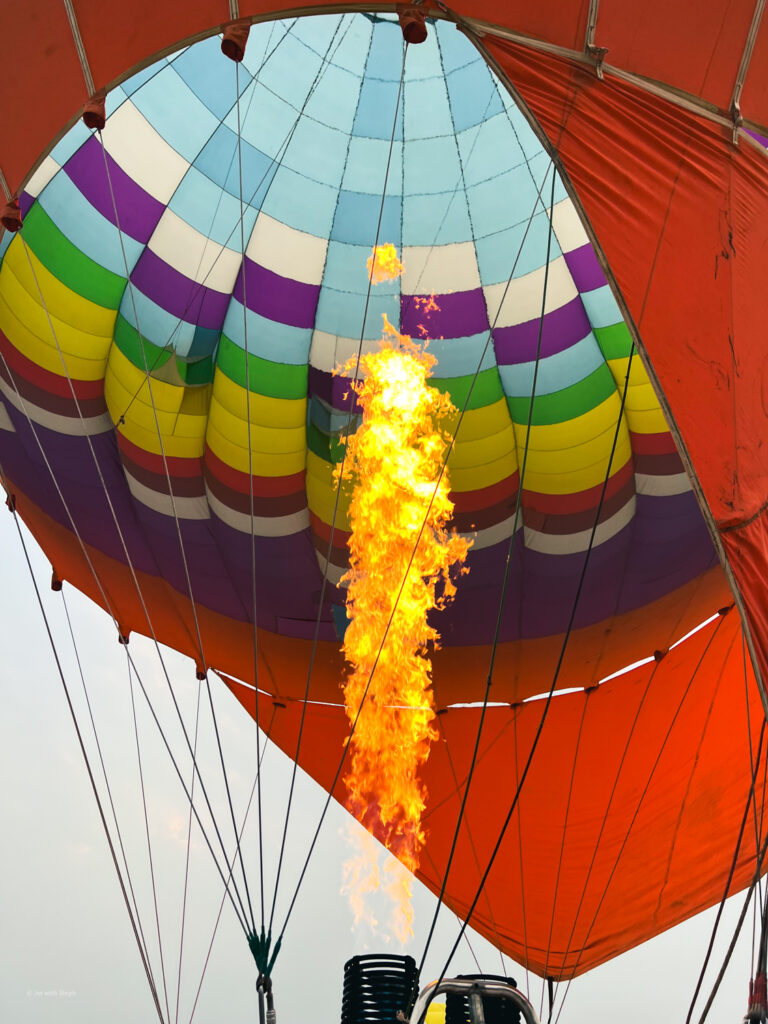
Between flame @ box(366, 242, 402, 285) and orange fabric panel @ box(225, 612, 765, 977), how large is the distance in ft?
10.9

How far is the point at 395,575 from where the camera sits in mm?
7188

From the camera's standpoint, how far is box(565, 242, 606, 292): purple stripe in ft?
→ 20.3

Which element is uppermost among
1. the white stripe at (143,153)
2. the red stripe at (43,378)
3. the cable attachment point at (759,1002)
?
the white stripe at (143,153)

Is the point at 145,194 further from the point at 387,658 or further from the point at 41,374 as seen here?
the point at 387,658

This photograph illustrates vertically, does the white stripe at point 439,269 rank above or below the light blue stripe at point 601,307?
above

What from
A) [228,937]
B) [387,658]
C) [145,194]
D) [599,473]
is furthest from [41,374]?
[228,937]

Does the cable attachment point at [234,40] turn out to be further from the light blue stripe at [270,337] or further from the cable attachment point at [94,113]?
the light blue stripe at [270,337]

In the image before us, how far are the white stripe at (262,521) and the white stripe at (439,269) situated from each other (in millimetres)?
1687

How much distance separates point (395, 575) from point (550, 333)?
76.3 inches

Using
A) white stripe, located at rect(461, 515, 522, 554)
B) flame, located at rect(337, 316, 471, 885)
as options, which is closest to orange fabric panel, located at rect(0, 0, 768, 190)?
flame, located at rect(337, 316, 471, 885)

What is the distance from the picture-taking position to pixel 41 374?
6.53 metres

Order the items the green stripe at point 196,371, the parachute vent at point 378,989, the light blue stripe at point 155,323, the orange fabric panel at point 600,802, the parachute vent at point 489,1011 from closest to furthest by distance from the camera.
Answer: the parachute vent at point 489,1011
the parachute vent at point 378,989
the light blue stripe at point 155,323
the green stripe at point 196,371
the orange fabric panel at point 600,802

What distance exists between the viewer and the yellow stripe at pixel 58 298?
20.2 ft

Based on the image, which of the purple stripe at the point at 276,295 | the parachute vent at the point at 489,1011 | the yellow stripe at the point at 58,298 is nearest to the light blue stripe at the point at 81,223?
the yellow stripe at the point at 58,298
